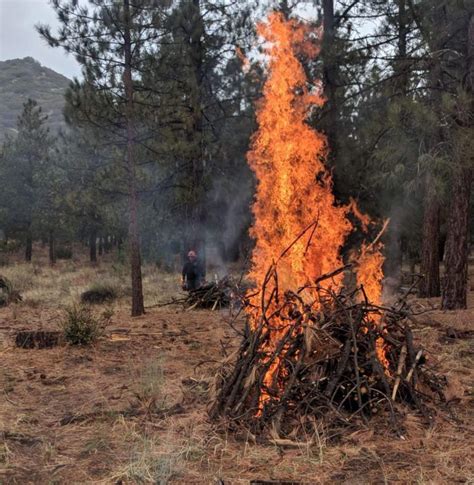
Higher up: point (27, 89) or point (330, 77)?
point (27, 89)

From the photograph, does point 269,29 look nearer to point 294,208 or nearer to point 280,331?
point 294,208

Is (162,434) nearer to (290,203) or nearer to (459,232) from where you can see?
(290,203)

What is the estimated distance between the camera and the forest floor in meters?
3.77

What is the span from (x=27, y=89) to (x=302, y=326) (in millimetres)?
152293

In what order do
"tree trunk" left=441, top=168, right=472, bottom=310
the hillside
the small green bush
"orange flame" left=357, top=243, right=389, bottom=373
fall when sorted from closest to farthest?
1. "orange flame" left=357, top=243, right=389, bottom=373
2. the small green bush
3. "tree trunk" left=441, top=168, right=472, bottom=310
4. the hillside

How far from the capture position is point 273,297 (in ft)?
17.7

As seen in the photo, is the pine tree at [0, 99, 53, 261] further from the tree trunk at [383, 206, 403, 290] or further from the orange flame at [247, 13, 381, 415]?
the orange flame at [247, 13, 381, 415]

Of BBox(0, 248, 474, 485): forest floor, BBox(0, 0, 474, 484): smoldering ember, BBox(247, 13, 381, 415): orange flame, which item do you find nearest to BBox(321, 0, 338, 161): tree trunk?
BBox(0, 0, 474, 484): smoldering ember

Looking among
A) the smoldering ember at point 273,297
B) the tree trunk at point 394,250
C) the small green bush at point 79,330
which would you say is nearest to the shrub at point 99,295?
the smoldering ember at point 273,297

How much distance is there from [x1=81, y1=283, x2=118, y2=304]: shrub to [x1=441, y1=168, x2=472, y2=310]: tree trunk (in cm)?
899

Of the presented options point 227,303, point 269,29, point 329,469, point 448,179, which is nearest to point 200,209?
point 227,303

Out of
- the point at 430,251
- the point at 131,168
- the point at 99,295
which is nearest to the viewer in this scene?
the point at 131,168

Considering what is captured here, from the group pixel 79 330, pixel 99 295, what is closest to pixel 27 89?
pixel 99 295

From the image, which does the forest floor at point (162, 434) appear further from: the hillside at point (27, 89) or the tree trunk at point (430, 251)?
the hillside at point (27, 89)
